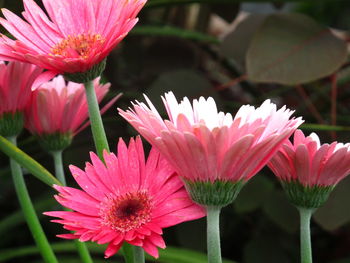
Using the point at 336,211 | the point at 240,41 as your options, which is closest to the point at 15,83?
the point at 336,211

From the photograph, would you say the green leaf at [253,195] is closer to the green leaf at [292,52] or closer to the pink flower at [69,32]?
the green leaf at [292,52]

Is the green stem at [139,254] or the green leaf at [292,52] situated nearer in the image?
the green stem at [139,254]

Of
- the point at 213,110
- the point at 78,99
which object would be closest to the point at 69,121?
the point at 78,99

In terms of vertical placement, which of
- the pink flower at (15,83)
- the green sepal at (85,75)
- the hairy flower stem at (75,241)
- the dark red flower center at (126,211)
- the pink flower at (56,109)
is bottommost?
the hairy flower stem at (75,241)

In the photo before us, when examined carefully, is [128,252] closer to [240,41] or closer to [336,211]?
[336,211]

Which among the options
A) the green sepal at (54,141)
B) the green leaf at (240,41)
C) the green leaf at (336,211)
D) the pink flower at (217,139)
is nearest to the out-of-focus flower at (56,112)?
the green sepal at (54,141)

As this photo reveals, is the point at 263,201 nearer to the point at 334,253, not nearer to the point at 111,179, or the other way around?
the point at 334,253
